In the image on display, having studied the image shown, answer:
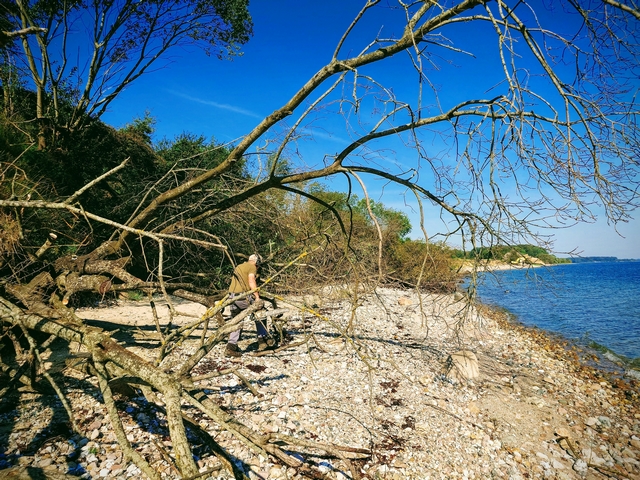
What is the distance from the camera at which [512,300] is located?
68.9 feet

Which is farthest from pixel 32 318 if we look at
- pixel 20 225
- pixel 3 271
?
pixel 3 271

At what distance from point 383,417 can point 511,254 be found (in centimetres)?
272

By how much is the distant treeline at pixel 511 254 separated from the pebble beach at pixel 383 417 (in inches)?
24.2

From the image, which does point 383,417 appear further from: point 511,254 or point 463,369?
point 511,254

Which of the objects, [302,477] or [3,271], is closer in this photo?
[302,477]

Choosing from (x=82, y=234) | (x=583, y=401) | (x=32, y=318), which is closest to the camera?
(x=32, y=318)

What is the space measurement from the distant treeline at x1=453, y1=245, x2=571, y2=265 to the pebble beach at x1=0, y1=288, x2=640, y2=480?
2.02 feet

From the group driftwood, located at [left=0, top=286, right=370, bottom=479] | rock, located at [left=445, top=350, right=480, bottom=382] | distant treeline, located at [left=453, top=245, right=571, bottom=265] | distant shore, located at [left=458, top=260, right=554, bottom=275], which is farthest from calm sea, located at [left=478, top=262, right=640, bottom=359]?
driftwood, located at [left=0, top=286, right=370, bottom=479]

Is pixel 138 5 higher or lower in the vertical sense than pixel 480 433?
higher

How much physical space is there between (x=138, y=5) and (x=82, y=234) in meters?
6.95

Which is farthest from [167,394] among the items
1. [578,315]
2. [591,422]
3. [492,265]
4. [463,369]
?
[578,315]

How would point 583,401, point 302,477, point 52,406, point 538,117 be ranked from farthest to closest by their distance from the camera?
1. point 583,401
2. point 52,406
3. point 302,477
4. point 538,117

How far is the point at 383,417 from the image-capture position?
15.1 ft

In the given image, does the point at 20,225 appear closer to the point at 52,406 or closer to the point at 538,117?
the point at 52,406
